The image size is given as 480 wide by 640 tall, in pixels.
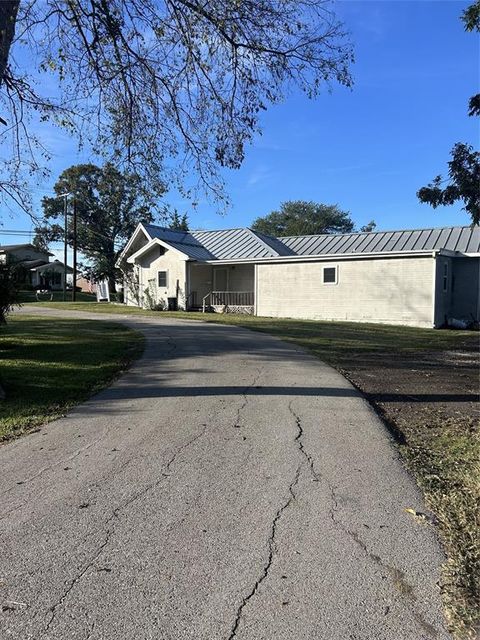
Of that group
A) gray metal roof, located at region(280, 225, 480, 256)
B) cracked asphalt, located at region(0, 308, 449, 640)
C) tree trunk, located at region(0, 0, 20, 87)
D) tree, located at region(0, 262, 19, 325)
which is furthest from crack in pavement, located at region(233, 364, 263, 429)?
gray metal roof, located at region(280, 225, 480, 256)

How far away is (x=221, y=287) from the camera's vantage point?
31.7 metres

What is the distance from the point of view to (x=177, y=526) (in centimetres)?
371

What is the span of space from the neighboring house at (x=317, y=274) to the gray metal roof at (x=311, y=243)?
6cm

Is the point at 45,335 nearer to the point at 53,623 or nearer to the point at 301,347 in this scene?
the point at 301,347

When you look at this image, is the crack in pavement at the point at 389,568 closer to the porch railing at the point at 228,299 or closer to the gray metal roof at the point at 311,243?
the gray metal roof at the point at 311,243

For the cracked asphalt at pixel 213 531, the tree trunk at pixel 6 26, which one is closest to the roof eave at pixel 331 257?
the cracked asphalt at pixel 213 531

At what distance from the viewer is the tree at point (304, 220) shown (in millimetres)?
67000

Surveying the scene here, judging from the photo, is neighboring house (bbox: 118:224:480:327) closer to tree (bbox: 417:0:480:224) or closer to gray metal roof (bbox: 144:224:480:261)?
gray metal roof (bbox: 144:224:480:261)

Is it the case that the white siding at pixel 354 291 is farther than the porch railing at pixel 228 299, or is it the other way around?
the porch railing at pixel 228 299

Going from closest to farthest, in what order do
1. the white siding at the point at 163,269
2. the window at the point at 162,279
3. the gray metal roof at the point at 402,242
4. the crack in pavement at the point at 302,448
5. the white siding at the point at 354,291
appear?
the crack in pavement at the point at 302,448 < the white siding at the point at 354,291 < the gray metal roof at the point at 402,242 < the white siding at the point at 163,269 < the window at the point at 162,279

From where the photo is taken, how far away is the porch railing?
29400 mm

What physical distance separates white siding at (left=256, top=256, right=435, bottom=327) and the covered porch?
7.74 feet

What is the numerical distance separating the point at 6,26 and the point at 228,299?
75.2ft

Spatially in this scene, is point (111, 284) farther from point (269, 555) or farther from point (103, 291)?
point (269, 555)
